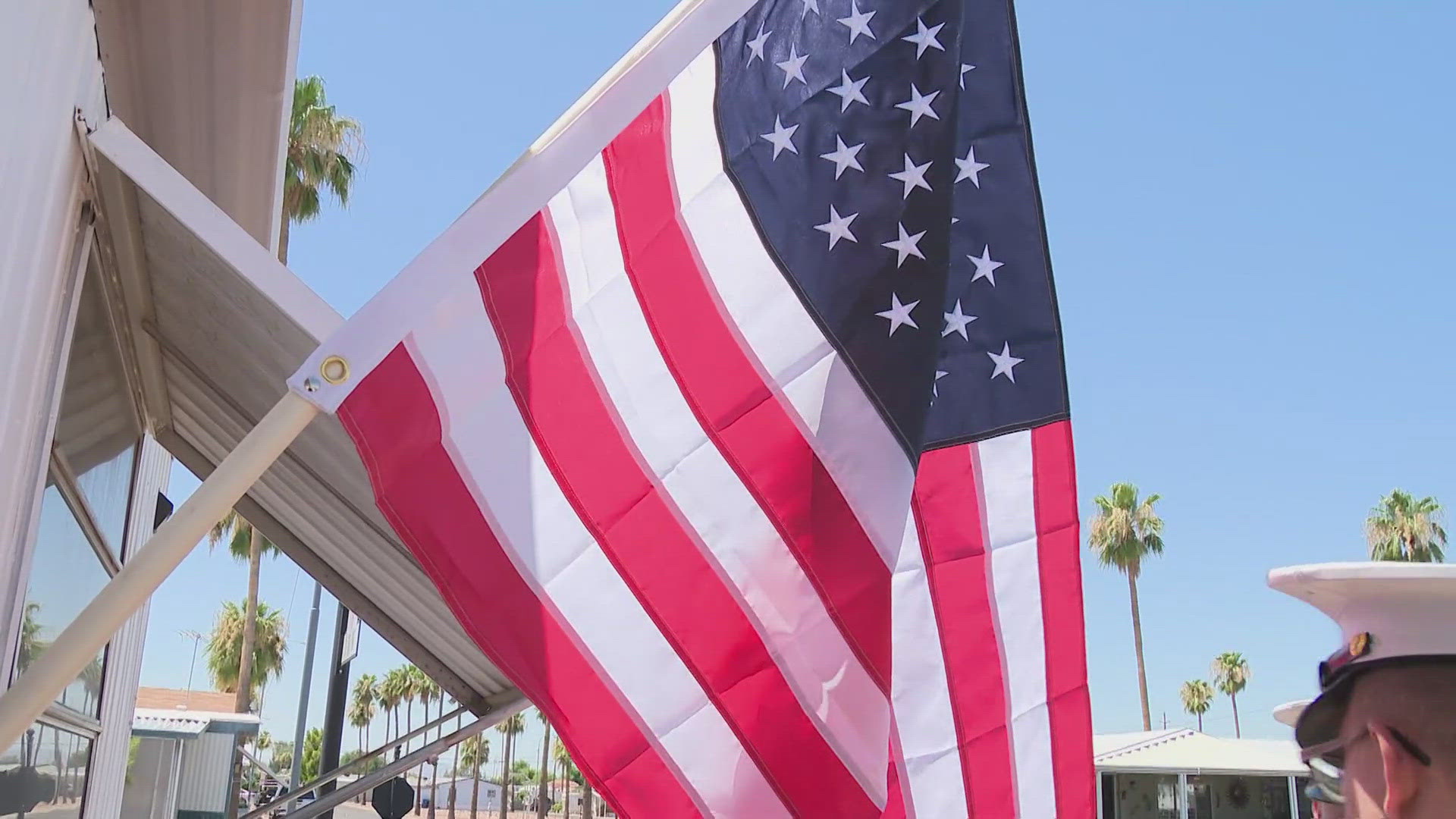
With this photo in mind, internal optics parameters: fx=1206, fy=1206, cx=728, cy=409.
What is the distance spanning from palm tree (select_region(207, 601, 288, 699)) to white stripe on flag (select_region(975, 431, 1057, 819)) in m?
51.4

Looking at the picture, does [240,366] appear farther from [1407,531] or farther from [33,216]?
[1407,531]

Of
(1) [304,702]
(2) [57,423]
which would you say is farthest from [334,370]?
(1) [304,702]

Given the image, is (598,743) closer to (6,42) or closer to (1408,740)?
(1408,740)

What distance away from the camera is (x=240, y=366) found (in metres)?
3.64

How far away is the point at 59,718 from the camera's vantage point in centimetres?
426

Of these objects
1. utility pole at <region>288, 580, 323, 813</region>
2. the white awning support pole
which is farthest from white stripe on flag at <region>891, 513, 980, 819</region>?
utility pole at <region>288, 580, 323, 813</region>

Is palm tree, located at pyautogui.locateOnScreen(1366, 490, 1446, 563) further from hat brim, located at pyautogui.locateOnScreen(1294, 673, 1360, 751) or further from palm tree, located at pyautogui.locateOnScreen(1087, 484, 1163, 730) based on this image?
hat brim, located at pyautogui.locateOnScreen(1294, 673, 1360, 751)

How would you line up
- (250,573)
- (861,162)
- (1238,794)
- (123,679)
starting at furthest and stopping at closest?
(1238,794) → (250,573) → (123,679) → (861,162)

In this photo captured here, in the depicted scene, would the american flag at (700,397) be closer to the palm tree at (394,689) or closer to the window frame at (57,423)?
the window frame at (57,423)

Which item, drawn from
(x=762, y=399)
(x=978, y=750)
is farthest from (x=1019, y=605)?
(x=762, y=399)

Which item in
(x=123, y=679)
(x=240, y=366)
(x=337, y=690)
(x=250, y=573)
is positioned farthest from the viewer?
(x=250, y=573)

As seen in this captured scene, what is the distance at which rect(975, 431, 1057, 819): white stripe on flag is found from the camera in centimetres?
393

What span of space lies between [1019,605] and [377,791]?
6.35 m

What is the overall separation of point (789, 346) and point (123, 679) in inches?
216
